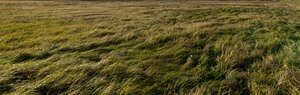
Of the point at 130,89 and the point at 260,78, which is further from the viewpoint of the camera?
the point at 260,78

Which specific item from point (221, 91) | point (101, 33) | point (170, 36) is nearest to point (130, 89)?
point (221, 91)

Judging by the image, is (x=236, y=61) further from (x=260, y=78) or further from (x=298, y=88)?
(x=298, y=88)

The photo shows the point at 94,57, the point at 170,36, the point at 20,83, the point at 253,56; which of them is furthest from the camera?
the point at 170,36

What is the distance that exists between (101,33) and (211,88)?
15.1 feet

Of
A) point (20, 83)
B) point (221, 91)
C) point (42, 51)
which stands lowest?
point (221, 91)

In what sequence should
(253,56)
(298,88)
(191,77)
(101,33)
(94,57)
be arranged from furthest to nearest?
(101,33)
(94,57)
(253,56)
(191,77)
(298,88)

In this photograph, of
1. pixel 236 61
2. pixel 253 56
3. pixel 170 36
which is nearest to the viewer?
pixel 236 61

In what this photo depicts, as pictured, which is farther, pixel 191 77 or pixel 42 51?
pixel 42 51

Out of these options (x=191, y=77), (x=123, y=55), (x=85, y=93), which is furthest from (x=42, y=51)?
(x=191, y=77)

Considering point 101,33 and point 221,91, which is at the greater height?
point 101,33

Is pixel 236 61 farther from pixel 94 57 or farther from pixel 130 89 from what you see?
pixel 94 57

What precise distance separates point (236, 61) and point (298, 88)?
0.91 m

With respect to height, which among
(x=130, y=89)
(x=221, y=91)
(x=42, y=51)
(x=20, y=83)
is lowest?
(x=221, y=91)

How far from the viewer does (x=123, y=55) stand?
3.02m
